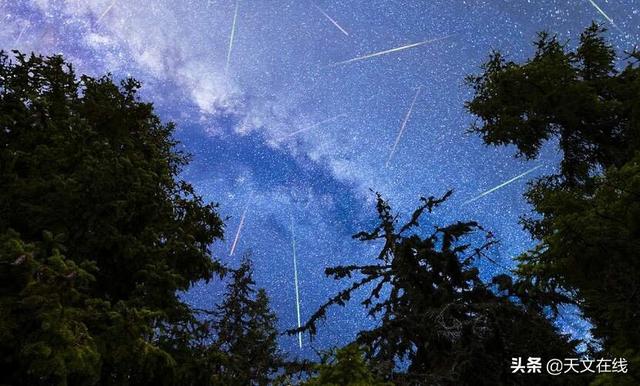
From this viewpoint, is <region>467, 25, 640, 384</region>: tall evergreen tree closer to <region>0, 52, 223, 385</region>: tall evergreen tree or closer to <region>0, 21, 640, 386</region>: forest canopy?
<region>0, 21, 640, 386</region>: forest canopy

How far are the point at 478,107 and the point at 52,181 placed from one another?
10.5 meters

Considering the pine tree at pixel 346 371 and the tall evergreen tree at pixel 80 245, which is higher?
the tall evergreen tree at pixel 80 245

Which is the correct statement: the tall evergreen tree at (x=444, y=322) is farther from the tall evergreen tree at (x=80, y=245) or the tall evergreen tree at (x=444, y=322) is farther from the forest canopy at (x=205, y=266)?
the tall evergreen tree at (x=80, y=245)

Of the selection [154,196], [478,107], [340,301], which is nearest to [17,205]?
[154,196]

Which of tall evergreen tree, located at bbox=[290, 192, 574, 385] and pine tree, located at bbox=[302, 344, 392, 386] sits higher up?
tall evergreen tree, located at bbox=[290, 192, 574, 385]

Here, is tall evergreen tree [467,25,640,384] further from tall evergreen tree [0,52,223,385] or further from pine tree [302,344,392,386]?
tall evergreen tree [0,52,223,385]

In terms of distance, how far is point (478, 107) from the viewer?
11.8 m

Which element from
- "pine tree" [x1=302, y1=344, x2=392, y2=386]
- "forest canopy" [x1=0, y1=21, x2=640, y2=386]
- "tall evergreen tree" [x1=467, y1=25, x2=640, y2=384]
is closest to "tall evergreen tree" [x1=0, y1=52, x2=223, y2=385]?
"forest canopy" [x1=0, y1=21, x2=640, y2=386]

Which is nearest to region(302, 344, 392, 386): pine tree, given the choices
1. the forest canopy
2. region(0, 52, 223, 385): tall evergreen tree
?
the forest canopy

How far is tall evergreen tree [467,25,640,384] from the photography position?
202 inches

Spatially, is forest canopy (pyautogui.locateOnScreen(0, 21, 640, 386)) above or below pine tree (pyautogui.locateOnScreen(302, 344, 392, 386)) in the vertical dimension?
above

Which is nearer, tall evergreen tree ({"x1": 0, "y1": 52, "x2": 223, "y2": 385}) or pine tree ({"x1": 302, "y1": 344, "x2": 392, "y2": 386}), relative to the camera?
pine tree ({"x1": 302, "y1": 344, "x2": 392, "y2": 386})

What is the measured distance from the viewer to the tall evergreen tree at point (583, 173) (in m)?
5.14

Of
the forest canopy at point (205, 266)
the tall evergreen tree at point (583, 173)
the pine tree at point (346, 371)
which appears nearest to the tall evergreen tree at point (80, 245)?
the forest canopy at point (205, 266)
